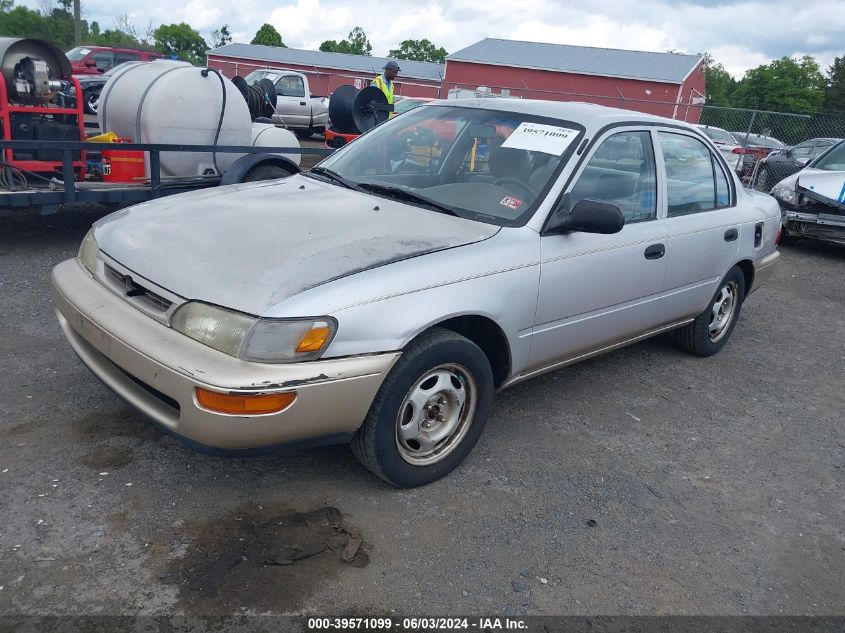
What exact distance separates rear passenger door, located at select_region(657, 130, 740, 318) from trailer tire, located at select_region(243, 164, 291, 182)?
4065mm

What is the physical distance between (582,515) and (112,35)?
66.5 m

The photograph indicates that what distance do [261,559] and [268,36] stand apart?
88.7 metres

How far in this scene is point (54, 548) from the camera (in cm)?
265

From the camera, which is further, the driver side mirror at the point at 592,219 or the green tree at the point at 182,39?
the green tree at the point at 182,39

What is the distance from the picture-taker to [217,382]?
8.39 feet

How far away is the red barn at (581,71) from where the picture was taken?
1420 inches

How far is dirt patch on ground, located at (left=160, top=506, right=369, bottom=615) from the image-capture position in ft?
8.18

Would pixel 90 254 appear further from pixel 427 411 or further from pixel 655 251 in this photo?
pixel 655 251

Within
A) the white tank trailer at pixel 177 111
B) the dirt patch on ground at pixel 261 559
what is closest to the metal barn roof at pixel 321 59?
the white tank trailer at pixel 177 111

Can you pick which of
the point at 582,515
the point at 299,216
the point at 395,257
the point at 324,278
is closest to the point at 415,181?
the point at 299,216

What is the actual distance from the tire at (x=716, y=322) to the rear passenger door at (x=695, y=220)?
0.73ft

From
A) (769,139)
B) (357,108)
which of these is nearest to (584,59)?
(769,139)

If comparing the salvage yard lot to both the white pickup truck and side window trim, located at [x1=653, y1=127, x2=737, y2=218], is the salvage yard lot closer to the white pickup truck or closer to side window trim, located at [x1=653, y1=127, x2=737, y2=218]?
side window trim, located at [x1=653, y1=127, x2=737, y2=218]

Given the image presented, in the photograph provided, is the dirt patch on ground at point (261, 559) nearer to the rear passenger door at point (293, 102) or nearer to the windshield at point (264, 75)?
the rear passenger door at point (293, 102)
